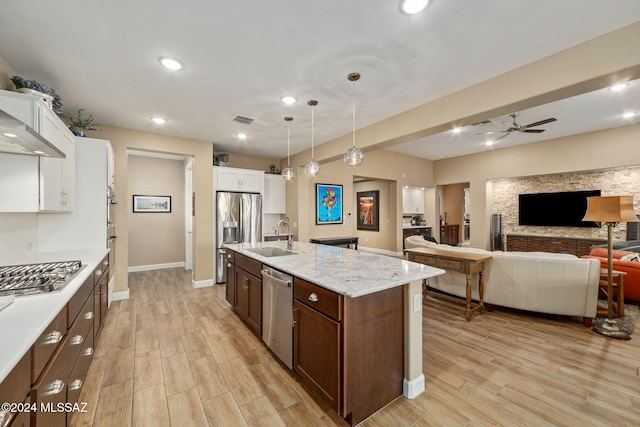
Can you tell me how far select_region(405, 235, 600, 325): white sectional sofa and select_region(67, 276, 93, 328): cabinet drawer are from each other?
4.25 m

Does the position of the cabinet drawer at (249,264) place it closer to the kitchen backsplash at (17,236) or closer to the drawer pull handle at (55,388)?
the drawer pull handle at (55,388)

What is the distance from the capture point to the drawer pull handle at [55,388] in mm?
1210

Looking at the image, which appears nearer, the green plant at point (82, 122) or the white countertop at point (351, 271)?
the white countertop at point (351, 271)

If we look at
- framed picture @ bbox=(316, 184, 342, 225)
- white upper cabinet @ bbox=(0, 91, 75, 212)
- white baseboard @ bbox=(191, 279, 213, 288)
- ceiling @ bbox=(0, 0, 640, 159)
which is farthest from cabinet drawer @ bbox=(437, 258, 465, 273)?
white upper cabinet @ bbox=(0, 91, 75, 212)

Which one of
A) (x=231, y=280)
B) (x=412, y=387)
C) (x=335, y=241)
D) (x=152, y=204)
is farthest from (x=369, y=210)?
(x=412, y=387)

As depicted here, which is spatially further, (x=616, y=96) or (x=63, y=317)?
(x=616, y=96)

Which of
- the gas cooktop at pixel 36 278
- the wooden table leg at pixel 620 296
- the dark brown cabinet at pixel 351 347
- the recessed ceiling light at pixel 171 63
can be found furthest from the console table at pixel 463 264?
the gas cooktop at pixel 36 278

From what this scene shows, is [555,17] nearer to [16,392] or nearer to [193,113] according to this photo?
[16,392]

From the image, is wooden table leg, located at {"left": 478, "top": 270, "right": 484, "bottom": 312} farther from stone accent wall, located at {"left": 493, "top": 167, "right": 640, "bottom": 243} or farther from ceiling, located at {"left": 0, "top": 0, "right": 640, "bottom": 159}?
stone accent wall, located at {"left": 493, "top": 167, "right": 640, "bottom": 243}

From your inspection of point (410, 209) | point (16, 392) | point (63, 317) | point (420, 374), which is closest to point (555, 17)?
point (420, 374)

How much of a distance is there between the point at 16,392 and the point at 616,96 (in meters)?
6.32

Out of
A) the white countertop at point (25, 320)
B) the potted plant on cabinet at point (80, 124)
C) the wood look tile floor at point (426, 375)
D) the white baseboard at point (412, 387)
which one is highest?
Answer: the potted plant on cabinet at point (80, 124)

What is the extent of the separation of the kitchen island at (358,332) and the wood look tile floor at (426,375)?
0.17 metres

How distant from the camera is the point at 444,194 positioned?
9961mm
